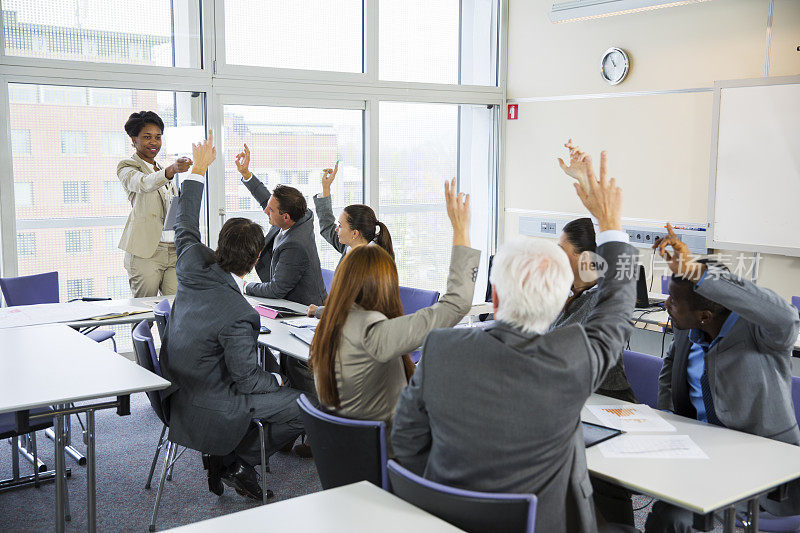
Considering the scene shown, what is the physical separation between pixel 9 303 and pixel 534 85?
194 inches

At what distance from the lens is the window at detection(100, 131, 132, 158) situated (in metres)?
5.86

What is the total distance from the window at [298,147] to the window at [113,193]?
0.84m

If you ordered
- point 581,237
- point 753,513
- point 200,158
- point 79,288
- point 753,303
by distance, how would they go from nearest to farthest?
point 753,513 < point 753,303 < point 581,237 < point 200,158 < point 79,288

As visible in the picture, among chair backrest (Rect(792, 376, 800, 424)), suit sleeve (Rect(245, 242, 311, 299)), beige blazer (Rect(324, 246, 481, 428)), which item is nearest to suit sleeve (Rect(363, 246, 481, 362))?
beige blazer (Rect(324, 246, 481, 428))

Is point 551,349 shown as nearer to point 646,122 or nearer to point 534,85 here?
point 646,122

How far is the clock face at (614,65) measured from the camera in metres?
6.52

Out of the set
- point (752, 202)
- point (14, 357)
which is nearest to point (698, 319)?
point (14, 357)

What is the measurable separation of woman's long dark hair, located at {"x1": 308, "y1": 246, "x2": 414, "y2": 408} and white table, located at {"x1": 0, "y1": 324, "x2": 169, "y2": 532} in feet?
2.40

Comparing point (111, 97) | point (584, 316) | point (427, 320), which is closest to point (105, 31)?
point (111, 97)

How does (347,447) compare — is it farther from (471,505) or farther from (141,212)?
(141,212)

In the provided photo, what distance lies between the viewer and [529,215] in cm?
755

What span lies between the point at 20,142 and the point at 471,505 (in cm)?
490

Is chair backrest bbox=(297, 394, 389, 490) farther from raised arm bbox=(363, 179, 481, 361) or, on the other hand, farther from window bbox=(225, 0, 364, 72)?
window bbox=(225, 0, 364, 72)

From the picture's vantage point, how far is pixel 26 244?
5.65 metres
